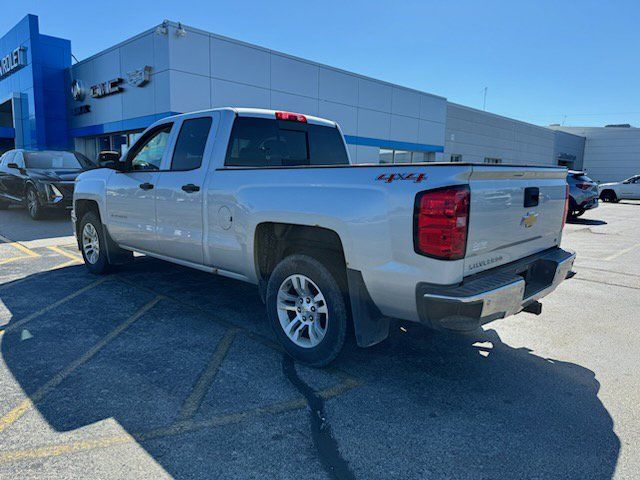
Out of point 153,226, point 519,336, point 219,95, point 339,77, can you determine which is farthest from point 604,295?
point 339,77

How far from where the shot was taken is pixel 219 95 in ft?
55.7

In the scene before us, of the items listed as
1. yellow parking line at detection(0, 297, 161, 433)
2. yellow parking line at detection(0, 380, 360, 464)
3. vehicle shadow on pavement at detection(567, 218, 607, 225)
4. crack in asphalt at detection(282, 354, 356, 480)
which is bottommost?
vehicle shadow on pavement at detection(567, 218, 607, 225)

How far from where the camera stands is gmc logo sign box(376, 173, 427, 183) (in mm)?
2818

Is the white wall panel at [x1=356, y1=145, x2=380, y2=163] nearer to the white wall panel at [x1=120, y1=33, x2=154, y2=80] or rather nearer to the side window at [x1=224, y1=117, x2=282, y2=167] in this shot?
the white wall panel at [x1=120, y1=33, x2=154, y2=80]

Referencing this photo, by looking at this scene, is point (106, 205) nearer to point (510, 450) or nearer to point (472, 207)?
point (472, 207)

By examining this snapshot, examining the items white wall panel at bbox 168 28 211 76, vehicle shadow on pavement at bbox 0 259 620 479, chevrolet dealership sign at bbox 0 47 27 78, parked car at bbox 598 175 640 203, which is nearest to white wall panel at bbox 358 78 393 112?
white wall panel at bbox 168 28 211 76

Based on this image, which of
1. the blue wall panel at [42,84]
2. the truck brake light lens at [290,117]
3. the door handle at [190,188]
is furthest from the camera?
the blue wall panel at [42,84]

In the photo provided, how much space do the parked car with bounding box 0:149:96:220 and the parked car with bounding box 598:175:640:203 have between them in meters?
26.5

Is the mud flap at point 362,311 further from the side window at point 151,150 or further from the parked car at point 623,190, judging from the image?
the parked car at point 623,190

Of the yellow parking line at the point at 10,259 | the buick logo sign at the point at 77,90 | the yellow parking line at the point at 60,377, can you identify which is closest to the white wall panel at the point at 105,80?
the buick logo sign at the point at 77,90

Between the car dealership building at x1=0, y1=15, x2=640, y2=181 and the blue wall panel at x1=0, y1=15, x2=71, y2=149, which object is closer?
the car dealership building at x1=0, y1=15, x2=640, y2=181

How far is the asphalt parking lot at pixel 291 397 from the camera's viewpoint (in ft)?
8.22

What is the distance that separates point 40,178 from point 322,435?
12147 mm

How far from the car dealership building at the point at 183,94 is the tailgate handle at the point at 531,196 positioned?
47.6 ft
